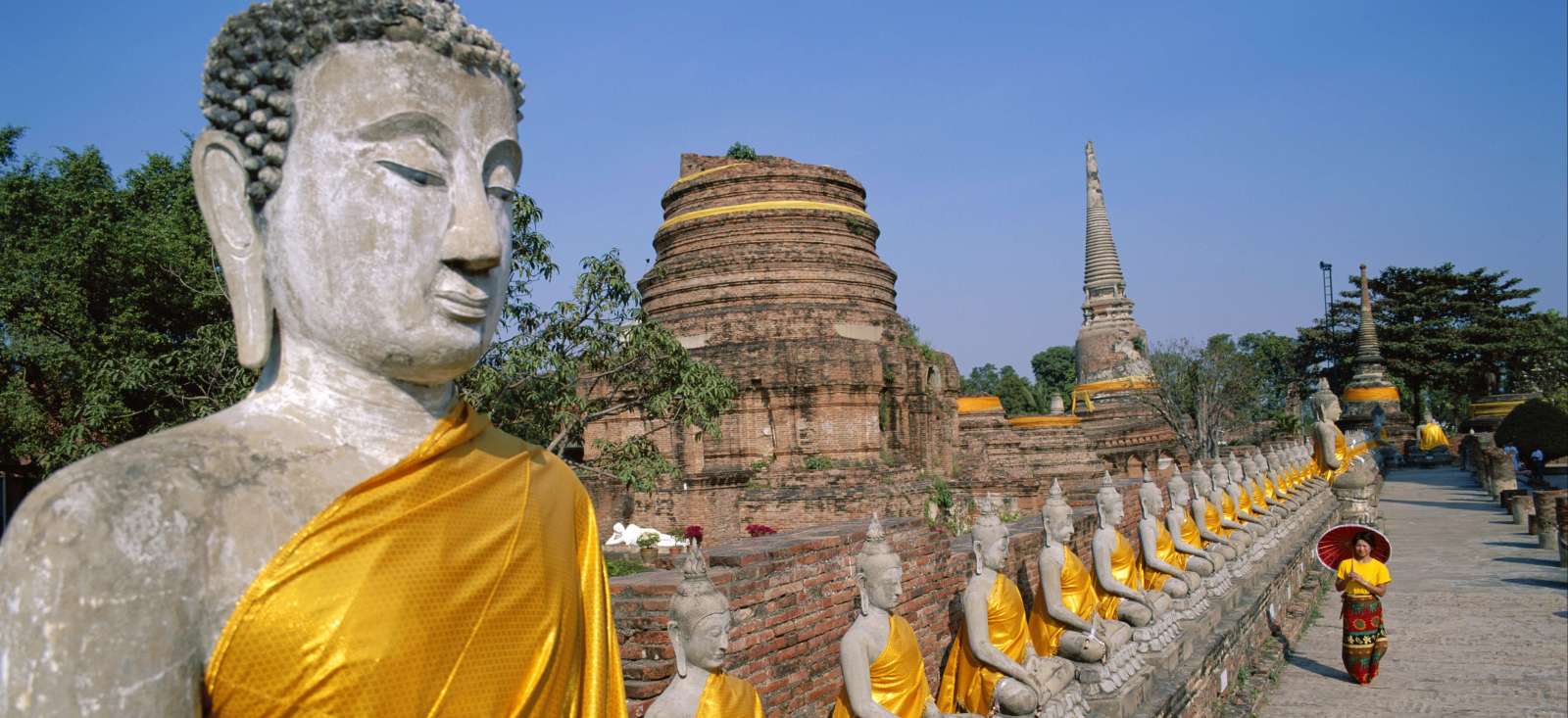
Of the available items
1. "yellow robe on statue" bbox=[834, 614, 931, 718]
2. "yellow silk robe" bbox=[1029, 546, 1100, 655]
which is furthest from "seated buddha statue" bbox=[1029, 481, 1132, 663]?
"yellow robe on statue" bbox=[834, 614, 931, 718]

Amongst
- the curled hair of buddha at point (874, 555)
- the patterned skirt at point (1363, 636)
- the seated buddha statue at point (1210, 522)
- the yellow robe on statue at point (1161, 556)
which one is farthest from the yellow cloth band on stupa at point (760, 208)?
the curled hair of buddha at point (874, 555)

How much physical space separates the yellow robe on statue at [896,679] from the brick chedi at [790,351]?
39.8 feet

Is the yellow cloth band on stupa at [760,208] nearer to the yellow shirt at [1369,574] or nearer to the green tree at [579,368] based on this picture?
the green tree at [579,368]

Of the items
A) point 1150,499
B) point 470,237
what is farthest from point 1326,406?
point 470,237

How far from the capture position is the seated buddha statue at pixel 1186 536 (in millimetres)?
→ 9445

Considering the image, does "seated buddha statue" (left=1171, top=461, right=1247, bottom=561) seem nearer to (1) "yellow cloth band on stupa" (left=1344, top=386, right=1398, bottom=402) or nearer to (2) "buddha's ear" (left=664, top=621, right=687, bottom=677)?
(2) "buddha's ear" (left=664, top=621, right=687, bottom=677)

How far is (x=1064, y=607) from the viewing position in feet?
22.1

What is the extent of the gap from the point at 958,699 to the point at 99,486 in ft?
16.4

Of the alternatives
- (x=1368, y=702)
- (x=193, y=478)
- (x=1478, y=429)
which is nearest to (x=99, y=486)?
(x=193, y=478)

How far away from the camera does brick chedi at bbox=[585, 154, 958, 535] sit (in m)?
17.3

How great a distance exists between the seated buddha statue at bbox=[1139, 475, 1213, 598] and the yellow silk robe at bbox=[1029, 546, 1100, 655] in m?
1.91

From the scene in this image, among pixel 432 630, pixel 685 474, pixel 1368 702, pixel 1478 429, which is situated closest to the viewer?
pixel 432 630

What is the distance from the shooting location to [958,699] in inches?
229

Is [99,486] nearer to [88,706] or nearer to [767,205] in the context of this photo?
[88,706]
